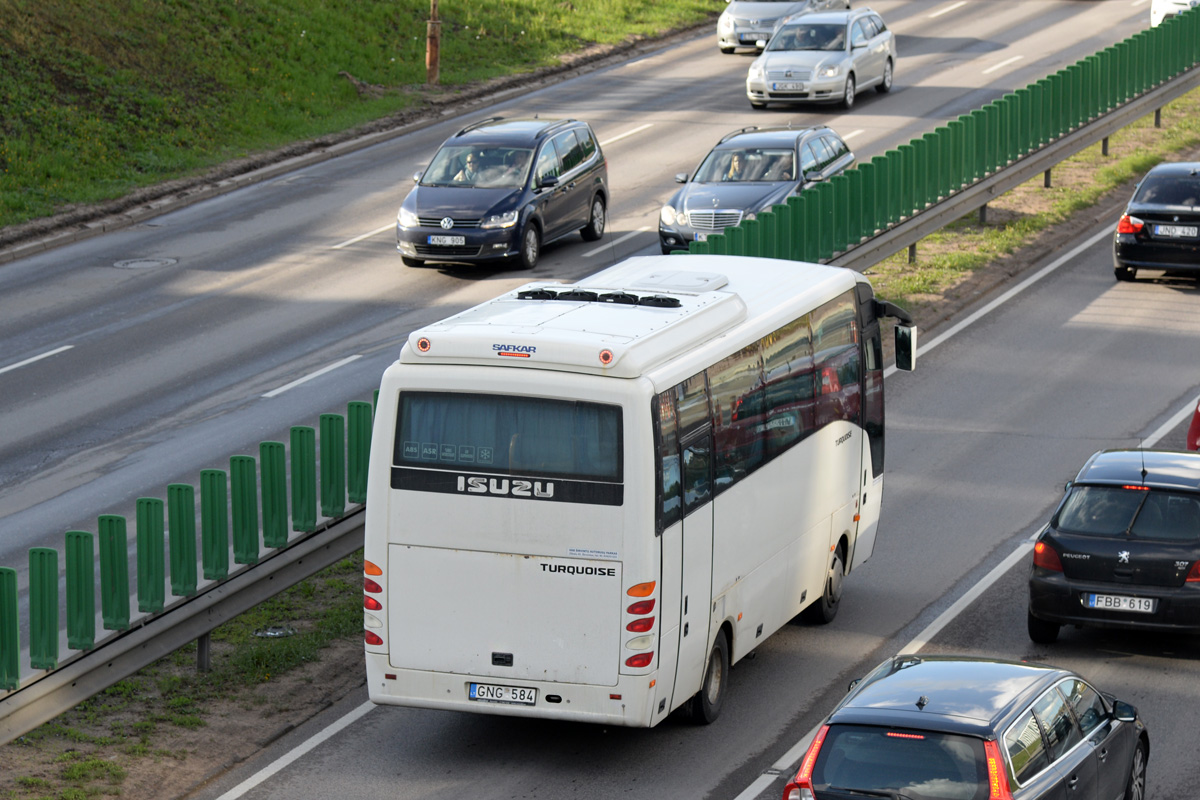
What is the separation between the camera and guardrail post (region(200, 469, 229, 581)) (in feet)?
42.2

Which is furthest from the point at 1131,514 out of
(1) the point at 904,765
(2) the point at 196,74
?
(2) the point at 196,74

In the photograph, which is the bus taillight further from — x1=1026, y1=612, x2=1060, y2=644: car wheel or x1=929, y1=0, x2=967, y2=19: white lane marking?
x1=929, y1=0, x2=967, y2=19: white lane marking

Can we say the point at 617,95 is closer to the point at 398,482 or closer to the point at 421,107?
the point at 421,107

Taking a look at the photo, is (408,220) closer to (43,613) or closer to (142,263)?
(142,263)

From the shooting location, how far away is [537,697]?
462 inches

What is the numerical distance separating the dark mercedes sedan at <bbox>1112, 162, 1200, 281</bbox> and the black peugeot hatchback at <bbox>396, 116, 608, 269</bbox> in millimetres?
8559

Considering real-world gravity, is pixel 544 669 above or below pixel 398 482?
below

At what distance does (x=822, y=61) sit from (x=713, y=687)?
2752cm

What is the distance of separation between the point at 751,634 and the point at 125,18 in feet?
93.4

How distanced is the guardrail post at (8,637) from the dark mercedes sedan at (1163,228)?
777 inches

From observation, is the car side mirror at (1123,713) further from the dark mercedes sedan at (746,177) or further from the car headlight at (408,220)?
the car headlight at (408,220)

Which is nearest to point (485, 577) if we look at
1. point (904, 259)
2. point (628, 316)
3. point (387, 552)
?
point (387, 552)

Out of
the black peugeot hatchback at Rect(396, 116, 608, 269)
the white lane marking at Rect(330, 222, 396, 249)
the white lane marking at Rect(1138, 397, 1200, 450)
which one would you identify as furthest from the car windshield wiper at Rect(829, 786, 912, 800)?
the white lane marking at Rect(330, 222, 396, 249)

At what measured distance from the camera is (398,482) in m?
11.8
